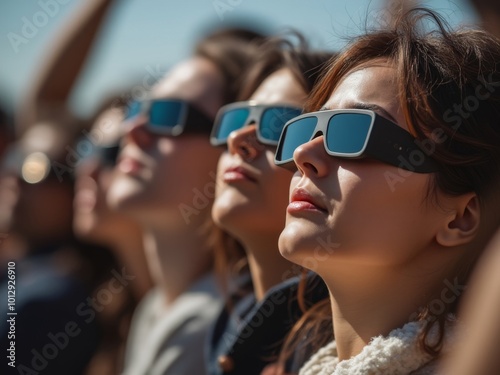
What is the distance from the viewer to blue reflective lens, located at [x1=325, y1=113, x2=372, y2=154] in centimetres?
200

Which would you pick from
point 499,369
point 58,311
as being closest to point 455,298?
point 499,369

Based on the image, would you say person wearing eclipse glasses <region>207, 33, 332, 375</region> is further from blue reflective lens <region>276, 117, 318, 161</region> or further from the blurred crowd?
blue reflective lens <region>276, 117, 318, 161</region>

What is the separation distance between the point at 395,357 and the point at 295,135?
694mm

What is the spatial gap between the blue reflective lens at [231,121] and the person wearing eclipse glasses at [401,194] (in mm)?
716

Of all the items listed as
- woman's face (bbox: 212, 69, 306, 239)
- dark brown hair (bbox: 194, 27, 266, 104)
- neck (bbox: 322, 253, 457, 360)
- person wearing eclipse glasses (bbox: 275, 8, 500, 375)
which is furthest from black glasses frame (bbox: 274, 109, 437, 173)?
dark brown hair (bbox: 194, 27, 266, 104)

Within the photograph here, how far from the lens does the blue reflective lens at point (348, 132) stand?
1999mm

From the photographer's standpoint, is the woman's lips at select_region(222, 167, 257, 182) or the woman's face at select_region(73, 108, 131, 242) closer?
the woman's lips at select_region(222, 167, 257, 182)

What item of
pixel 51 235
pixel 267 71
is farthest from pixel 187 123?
pixel 51 235

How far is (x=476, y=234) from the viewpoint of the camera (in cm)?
206

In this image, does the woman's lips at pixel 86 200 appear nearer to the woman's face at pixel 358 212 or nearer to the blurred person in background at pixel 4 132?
the blurred person in background at pixel 4 132

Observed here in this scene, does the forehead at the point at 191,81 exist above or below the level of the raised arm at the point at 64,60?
below

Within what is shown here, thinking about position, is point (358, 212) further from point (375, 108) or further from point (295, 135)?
point (295, 135)

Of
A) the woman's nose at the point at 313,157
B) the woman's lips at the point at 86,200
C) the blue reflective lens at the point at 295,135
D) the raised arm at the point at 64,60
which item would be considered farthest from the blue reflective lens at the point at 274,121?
the raised arm at the point at 64,60

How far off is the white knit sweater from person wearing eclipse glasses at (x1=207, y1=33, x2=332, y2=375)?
23.7 inches
